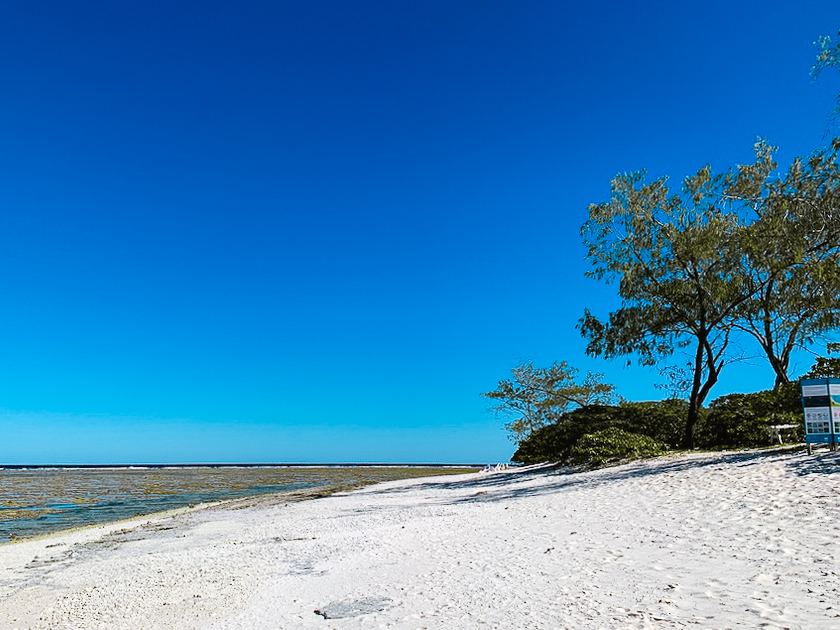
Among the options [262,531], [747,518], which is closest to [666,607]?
[747,518]

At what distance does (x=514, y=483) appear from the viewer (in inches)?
864

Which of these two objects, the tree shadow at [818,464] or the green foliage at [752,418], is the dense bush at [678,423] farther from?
the tree shadow at [818,464]

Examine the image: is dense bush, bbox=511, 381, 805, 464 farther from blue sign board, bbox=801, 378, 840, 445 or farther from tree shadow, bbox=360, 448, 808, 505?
blue sign board, bbox=801, 378, 840, 445

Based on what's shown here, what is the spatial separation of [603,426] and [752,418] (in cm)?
717

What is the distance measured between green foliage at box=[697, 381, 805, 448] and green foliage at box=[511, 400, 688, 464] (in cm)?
203

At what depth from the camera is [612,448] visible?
23.6 metres

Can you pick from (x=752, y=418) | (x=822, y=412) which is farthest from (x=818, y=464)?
(x=752, y=418)

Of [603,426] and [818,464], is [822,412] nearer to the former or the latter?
[818,464]

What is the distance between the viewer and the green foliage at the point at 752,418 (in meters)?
22.1

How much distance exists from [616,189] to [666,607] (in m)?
23.0

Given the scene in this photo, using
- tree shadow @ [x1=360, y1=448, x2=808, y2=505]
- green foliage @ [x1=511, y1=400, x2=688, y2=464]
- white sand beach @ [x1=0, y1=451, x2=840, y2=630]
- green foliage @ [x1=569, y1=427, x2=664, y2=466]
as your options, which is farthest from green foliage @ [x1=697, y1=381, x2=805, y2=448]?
white sand beach @ [x1=0, y1=451, x2=840, y2=630]

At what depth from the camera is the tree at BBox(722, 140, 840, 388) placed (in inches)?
730

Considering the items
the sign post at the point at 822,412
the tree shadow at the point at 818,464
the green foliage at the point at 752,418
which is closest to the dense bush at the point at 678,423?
the green foliage at the point at 752,418

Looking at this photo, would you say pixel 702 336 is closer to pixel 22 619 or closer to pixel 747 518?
pixel 747 518
